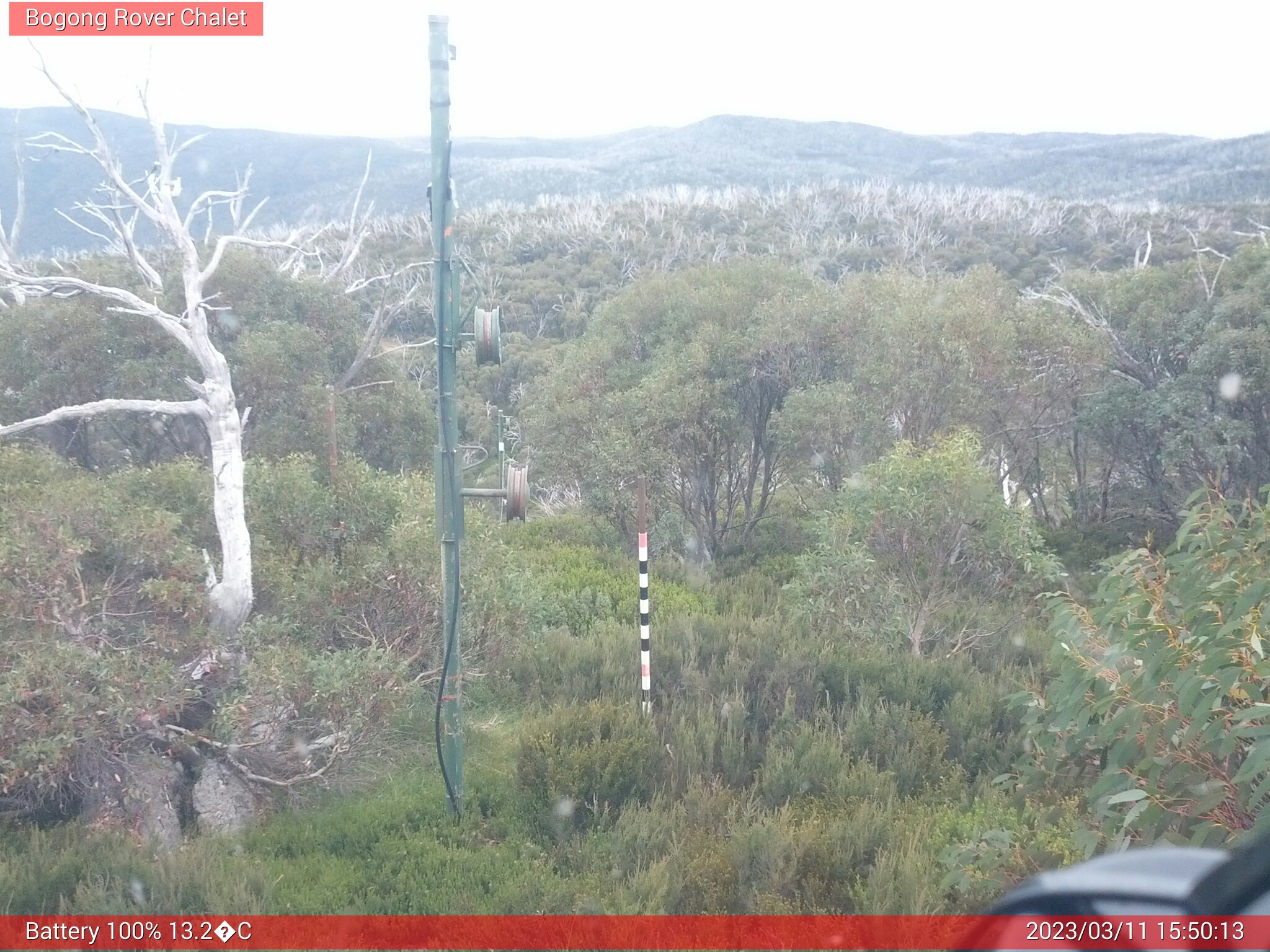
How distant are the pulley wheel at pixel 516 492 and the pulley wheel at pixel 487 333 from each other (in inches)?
28.0

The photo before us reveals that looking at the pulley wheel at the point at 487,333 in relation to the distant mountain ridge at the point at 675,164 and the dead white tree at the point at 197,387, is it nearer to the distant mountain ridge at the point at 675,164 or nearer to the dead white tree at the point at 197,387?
the dead white tree at the point at 197,387

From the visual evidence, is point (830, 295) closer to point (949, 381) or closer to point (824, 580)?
point (949, 381)

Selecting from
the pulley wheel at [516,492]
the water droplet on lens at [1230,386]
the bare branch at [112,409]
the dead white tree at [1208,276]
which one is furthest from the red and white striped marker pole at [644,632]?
the dead white tree at [1208,276]

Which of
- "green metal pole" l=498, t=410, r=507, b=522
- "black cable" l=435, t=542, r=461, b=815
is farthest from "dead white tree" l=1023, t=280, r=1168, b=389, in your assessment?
"black cable" l=435, t=542, r=461, b=815

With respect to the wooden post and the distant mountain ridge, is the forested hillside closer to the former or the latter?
the wooden post

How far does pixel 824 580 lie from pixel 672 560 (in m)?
4.76

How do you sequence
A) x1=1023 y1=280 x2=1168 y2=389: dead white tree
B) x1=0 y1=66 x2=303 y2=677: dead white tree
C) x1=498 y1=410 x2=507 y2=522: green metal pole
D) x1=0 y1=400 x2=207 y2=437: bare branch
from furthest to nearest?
x1=1023 y1=280 x2=1168 y2=389: dead white tree, x1=0 y1=66 x2=303 y2=677: dead white tree, x1=0 y1=400 x2=207 y2=437: bare branch, x1=498 y1=410 x2=507 y2=522: green metal pole

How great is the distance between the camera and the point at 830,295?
16141 millimetres

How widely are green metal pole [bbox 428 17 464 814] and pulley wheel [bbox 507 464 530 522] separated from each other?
0.31 m

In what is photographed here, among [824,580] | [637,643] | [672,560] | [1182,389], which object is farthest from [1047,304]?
[637,643]

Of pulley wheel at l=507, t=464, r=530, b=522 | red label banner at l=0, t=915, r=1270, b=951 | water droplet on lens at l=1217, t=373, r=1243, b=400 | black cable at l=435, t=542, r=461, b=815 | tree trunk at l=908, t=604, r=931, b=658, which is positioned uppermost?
pulley wheel at l=507, t=464, r=530, b=522

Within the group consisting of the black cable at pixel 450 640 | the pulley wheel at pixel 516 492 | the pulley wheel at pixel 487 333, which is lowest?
the black cable at pixel 450 640

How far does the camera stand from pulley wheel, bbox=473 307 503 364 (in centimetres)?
553

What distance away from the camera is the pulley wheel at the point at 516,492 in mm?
5641
